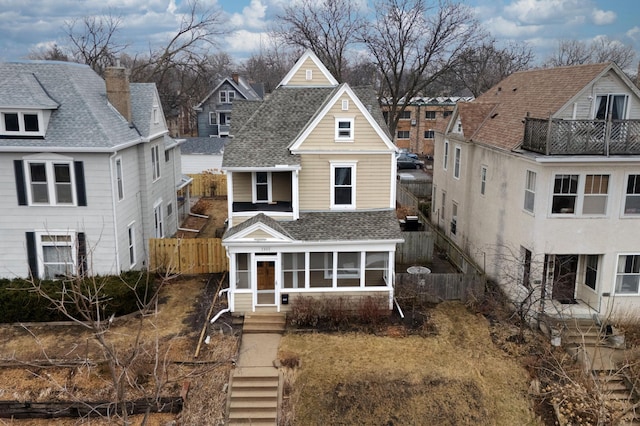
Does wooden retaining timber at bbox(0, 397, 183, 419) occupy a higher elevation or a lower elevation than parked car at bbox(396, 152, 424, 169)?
lower

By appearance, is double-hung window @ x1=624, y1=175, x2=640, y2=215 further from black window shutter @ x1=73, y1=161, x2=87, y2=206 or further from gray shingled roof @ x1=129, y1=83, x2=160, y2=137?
black window shutter @ x1=73, y1=161, x2=87, y2=206

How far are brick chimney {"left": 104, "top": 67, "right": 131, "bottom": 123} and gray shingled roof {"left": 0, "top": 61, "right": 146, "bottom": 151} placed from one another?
33 centimetres

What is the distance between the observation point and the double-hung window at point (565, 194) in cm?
1819

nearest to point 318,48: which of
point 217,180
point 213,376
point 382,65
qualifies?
point 382,65

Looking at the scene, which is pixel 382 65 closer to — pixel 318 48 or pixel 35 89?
pixel 318 48

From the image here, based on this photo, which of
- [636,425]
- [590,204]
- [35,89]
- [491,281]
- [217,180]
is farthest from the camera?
[217,180]

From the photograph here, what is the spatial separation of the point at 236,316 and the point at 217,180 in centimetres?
2372

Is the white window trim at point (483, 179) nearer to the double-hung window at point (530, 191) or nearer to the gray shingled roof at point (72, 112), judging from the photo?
the double-hung window at point (530, 191)

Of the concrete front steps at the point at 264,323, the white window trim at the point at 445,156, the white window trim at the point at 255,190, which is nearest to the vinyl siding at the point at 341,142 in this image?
the white window trim at the point at 255,190

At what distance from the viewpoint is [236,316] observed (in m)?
19.1

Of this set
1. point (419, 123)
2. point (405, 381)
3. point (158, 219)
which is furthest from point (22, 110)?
point (419, 123)

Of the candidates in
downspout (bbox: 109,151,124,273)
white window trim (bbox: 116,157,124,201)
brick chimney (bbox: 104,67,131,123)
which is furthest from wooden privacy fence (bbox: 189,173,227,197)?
downspout (bbox: 109,151,124,273)

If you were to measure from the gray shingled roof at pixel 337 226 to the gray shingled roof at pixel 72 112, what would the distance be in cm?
664

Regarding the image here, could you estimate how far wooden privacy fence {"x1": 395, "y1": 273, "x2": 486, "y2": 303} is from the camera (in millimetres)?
20641
